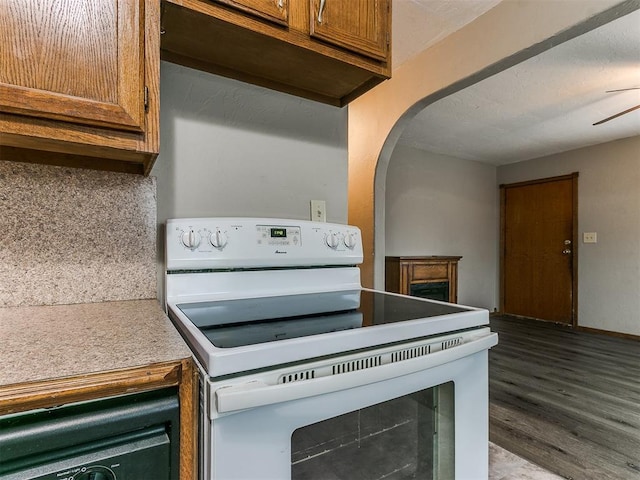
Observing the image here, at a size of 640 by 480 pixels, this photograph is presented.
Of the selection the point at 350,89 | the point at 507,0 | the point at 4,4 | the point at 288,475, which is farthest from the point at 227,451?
the point at 507,0

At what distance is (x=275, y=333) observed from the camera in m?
0.75

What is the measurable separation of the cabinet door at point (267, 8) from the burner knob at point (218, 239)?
654 millimetres

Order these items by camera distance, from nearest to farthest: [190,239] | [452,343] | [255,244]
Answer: [452,343], [190,239], [255,244]

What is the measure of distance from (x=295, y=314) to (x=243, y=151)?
75 centimetres

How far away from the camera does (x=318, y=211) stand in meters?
1.56

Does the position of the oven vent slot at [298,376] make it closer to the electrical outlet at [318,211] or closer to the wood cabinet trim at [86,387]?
the wood cabinet trim at [86,387]

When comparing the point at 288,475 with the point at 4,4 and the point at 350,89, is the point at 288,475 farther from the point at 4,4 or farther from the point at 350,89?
the point at 350,89

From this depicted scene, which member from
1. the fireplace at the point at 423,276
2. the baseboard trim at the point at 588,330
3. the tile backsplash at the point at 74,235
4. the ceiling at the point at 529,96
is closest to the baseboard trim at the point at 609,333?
the baseboard trim at the point at 588,330

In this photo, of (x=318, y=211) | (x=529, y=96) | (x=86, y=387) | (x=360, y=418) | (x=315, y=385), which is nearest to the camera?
(x=86, y=387)

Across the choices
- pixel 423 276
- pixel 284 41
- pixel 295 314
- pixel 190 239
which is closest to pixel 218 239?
pixel 190 239

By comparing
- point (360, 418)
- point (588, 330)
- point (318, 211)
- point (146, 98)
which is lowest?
point (588, 330)

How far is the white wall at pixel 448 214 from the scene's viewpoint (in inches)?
170

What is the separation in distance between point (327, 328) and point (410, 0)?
178 cm

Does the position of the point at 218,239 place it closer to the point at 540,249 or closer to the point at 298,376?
the point at 298,376
